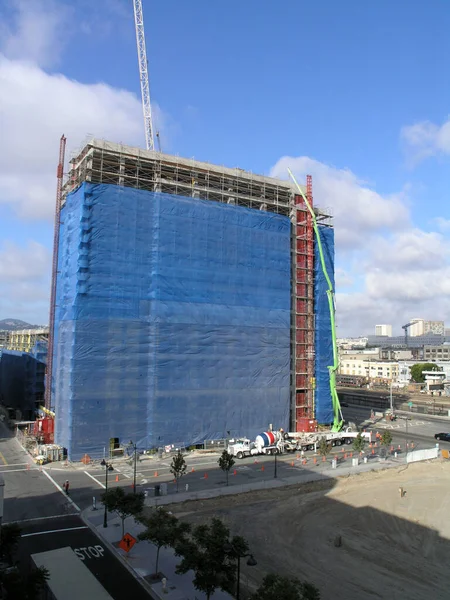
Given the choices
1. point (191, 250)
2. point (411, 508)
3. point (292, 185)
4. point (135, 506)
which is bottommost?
point (411, 508)

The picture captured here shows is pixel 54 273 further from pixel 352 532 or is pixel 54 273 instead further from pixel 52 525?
pixel 352 532

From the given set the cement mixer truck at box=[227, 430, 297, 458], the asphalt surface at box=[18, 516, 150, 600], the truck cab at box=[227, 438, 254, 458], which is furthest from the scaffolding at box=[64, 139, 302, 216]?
the asphalt surface at box=[18, 516, 150, 600]

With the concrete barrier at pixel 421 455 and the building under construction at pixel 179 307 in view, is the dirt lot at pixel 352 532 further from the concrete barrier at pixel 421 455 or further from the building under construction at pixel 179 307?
the building under construction at pixel 179 307

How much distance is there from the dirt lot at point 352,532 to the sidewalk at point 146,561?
3.07m

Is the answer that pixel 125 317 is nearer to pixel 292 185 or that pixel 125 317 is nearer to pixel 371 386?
pixel 292 185

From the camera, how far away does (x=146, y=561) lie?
26.5m

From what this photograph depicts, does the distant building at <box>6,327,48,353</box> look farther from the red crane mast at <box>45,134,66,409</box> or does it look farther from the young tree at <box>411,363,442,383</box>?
the young tree at <box>411,363,442,383</box>

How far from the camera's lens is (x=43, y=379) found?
255ft

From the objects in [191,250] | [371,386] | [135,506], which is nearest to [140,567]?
[135,506]

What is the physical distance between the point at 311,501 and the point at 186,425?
2322cm

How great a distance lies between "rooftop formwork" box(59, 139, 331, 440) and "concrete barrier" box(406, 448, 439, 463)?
17.5 meters

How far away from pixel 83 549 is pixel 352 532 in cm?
1797

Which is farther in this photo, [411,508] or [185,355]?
[185,355]

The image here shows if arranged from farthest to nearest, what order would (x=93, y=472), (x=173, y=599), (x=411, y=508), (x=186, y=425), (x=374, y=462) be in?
(x=186, y=425), (x=374, y=462), (x=93, y=472), (x=411, y=508), (x=173, y=599)
